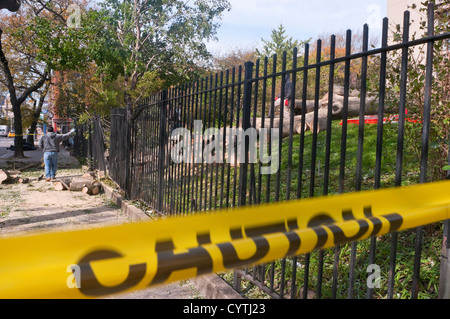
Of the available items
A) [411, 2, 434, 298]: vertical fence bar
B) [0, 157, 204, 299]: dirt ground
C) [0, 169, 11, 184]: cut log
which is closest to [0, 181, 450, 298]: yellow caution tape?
[411, 2, 434, 298]: vertical fence bar

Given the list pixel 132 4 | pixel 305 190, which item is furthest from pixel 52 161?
pixel 305 190

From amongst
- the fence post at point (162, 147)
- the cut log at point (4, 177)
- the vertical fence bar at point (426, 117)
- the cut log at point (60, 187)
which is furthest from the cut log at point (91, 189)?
the vertical fence bar at point (426, 117)

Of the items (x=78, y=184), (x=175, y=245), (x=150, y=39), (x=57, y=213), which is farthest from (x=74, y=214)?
(x=150, y=39)

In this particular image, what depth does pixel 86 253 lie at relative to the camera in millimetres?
1048

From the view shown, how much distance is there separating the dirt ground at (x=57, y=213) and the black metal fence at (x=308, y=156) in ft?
2.15

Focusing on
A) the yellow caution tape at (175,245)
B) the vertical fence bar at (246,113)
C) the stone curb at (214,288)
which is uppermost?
the vertical fence bar at (246,113)

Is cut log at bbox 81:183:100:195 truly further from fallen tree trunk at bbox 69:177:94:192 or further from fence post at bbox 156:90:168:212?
fence post at bbox 156:90:168:212

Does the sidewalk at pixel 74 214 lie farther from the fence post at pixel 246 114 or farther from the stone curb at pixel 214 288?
the fence post at pixel 246 114

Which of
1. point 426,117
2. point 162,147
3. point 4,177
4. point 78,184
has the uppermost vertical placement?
point 426,117

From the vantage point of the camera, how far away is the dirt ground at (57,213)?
425 centimetres

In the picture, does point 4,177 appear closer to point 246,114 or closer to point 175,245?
point 246,114

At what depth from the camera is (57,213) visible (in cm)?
793

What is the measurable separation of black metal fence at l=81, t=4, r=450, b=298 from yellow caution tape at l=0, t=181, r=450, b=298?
938mm

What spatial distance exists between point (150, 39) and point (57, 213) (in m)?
11.5
